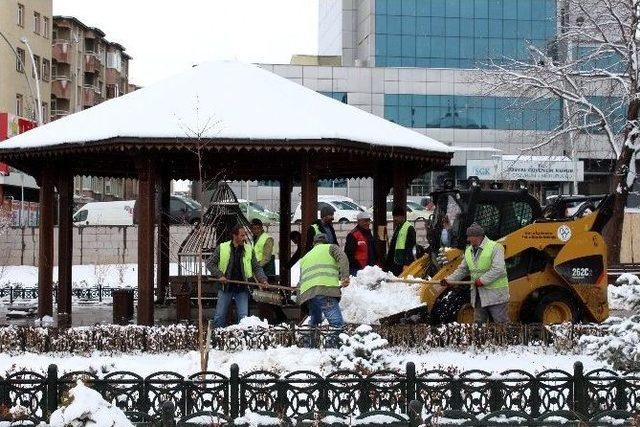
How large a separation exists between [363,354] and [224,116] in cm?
760

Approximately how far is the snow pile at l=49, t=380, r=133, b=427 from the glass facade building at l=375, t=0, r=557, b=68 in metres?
55.7

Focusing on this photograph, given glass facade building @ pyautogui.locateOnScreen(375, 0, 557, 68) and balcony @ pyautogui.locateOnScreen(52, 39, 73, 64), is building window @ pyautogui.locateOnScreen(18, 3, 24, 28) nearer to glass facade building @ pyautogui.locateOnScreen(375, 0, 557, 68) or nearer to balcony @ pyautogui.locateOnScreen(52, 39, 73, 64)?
balcony @ pyautogui.locateOnScreen(52, 39, 73, 64)

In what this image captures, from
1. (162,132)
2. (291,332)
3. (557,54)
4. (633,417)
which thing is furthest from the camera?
(557,54)

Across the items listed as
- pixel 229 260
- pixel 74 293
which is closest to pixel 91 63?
pixel 74 293

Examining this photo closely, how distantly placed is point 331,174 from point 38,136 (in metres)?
6.80

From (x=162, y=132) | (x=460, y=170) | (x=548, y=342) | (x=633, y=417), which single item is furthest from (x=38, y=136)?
(x=460, y=170)

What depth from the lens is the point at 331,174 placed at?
2319cm

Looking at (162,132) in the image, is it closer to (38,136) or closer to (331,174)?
(38,136)

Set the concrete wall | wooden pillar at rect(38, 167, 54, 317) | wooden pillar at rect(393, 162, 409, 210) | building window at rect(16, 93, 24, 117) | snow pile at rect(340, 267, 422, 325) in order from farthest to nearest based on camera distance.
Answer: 1. building window at rect(16, 93, 24, 117)
2. the concrete wall
3. wooden pillar at rect(393, 162, 409, 210)
4. wooden pillar at rect(38, 167, 54, 317)
5. snow pile at rect(340, 267, 422, 325)

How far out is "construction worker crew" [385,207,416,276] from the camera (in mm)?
18094

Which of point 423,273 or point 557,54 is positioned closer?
point 423,273

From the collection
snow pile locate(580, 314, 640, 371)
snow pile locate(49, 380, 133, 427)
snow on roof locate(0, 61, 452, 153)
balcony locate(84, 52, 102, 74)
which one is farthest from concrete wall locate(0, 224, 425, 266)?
balcony locate(84, 52, 102, 74)

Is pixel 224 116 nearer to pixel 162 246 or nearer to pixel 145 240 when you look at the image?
pixel 145 240

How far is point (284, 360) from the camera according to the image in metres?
12.6
